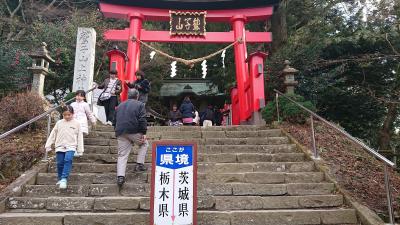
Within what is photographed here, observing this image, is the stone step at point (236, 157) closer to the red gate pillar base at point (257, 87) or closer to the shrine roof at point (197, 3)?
the red gate pillar base at point (257, 87)

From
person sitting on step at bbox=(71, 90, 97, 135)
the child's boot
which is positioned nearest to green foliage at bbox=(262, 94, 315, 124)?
person sitting on step at bbox=(71, 90, 97, 135)

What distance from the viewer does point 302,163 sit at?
5840mm

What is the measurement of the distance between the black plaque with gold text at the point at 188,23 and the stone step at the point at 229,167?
6.82 m

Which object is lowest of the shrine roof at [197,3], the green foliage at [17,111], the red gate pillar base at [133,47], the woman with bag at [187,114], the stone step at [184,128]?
the stone step at [184,128]

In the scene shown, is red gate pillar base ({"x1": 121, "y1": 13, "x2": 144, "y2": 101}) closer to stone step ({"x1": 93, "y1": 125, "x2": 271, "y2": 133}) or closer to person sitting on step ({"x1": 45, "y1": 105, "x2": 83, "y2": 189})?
stone step ({"x1": 93, "y1": 125, "x2": 271, "y2": 133})

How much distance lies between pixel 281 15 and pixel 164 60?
223 inches

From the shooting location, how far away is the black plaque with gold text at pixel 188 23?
38.2 feet

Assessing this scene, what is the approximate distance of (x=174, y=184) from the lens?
381cm

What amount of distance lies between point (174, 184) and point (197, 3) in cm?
922

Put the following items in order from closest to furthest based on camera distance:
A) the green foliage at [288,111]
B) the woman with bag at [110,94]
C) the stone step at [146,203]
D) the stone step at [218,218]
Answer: the stone step at [218,218] → the stone step at [146,203] → the woman with bag at [110,94] → the green foliage at [288,111]

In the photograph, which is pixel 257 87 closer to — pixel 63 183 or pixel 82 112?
pixel 82 112

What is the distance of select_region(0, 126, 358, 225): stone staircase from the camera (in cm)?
427

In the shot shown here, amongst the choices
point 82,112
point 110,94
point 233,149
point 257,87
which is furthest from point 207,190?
point 257,87

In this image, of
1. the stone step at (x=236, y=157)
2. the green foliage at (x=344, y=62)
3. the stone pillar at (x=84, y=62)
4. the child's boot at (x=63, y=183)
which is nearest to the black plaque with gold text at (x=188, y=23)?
the green foliage at (x=344, y=62)
